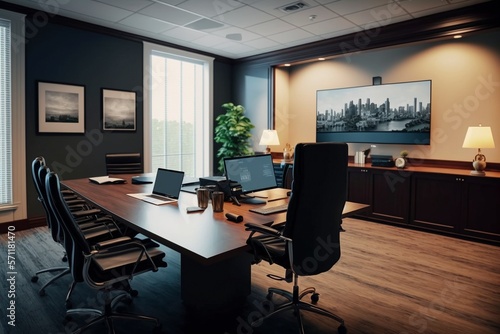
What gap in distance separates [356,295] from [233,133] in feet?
12.5

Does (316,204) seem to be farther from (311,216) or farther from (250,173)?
(250,173)

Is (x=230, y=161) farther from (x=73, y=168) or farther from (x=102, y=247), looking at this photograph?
(x=73, y=168)

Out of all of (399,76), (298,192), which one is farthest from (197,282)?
(399,76)

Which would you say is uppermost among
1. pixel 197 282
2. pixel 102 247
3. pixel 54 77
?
pixel 54 77

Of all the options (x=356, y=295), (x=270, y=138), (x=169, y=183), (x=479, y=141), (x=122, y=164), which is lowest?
(x=356, y=295)

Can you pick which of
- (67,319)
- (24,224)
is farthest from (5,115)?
(67,319)

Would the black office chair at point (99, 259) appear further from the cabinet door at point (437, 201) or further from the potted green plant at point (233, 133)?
the potted green plant at point (233, 133)

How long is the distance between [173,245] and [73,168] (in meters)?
3.57

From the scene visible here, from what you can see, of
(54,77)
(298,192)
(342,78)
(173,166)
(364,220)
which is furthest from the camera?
(173,166)

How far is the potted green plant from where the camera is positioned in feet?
19.4

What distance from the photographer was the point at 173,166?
5.84 m

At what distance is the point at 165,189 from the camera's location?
2.62 m

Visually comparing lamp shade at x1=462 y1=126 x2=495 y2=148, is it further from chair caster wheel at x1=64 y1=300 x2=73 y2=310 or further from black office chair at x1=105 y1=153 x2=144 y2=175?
chair caster wheel at x1=64 y1=300 x2=73 y2=310

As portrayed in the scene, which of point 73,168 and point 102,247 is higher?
point 73,168
